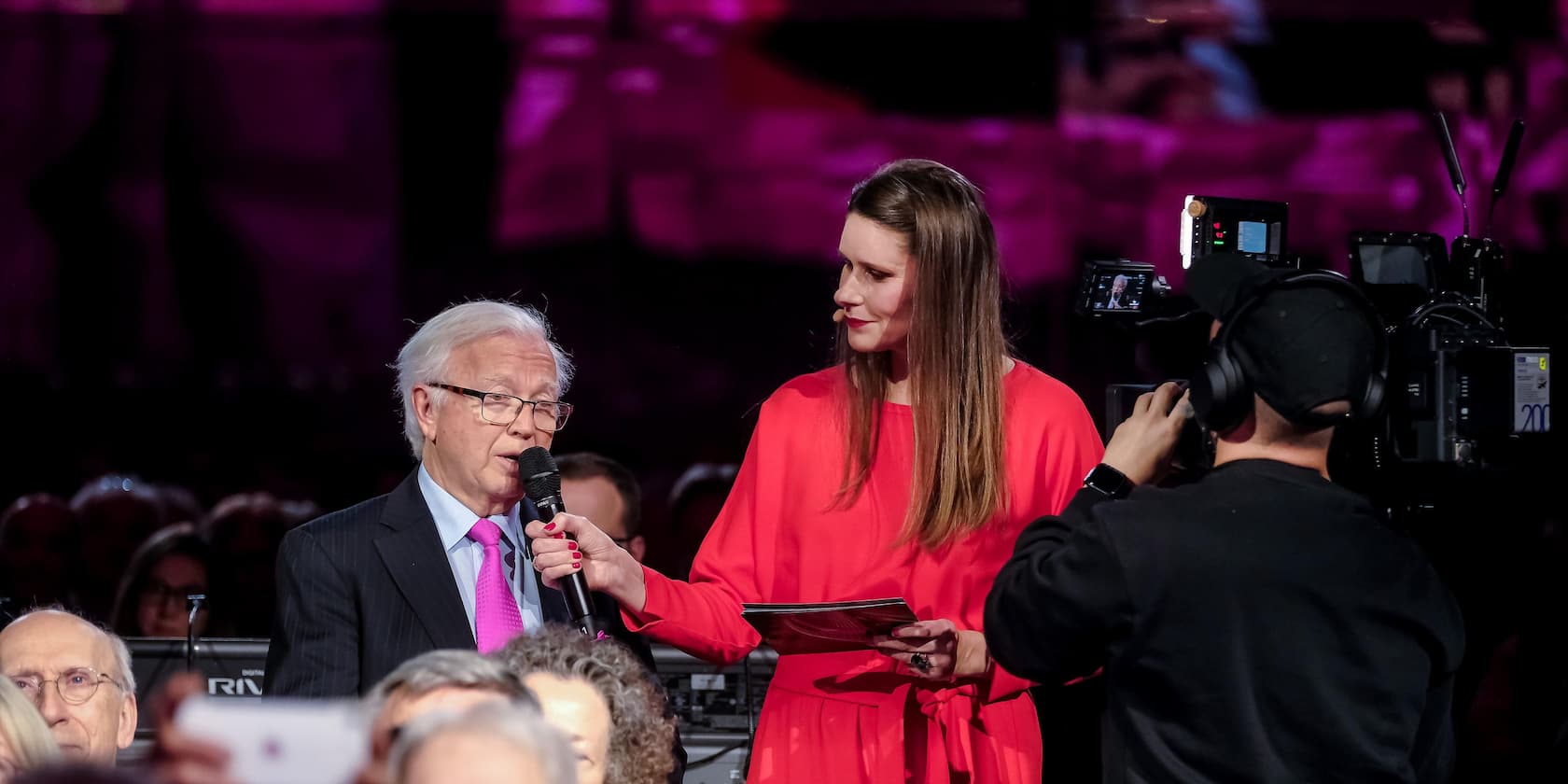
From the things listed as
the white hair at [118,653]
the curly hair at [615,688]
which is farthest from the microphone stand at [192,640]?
the curly hair at [615,688]

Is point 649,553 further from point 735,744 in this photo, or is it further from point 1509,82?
point 1509,82

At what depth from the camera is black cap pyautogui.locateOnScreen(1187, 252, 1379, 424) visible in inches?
76.9

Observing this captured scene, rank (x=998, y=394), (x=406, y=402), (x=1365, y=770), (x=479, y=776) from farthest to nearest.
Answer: (x=406, y=402)
(x=998, y=394)
(x=1365, y=770)
(x=479, y=776)

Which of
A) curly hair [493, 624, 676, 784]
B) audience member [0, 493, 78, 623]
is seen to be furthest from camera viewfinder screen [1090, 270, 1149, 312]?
audience member [0, 493, 78, 623]

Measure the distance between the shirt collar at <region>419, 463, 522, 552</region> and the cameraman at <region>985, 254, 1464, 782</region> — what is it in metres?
0.91

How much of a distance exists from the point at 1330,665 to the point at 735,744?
68.2 inches

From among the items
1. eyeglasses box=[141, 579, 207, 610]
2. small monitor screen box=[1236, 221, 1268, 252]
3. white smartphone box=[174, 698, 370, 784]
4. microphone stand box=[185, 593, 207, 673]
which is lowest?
eyeglasses box=[141, 579, 207, 610]

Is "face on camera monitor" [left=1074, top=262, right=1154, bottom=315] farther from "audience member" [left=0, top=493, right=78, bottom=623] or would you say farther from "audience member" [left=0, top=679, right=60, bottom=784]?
"audience member" [left=0, top=493, right=78, bottom=623]

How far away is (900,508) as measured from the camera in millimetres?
2422

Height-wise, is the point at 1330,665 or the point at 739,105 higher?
the point at 739,105

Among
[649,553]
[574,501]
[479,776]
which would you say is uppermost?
[479,776]

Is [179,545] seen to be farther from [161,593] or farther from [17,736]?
[17,736]

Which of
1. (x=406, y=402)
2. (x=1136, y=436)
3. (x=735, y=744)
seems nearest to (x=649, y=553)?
(x=735, y=744)

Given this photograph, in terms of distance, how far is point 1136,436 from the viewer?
216 cm
